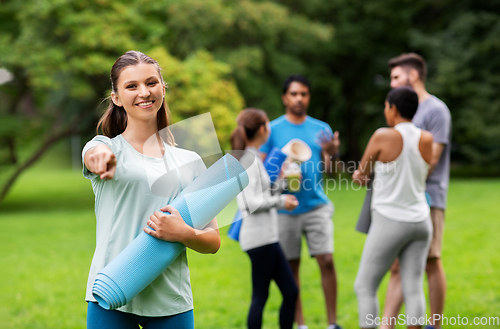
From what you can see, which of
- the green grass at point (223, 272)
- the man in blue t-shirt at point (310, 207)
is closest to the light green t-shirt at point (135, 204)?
the green grass at point (223, 272)

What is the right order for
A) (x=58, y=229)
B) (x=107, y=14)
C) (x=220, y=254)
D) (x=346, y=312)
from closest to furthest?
(x=346, y=312) < (x=220, y=254) < (x=58, y=229) < (x=107, y=14)

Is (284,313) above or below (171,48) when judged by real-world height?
below

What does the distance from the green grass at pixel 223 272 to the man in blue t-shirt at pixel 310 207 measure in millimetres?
549

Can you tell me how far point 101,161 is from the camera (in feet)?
4.91

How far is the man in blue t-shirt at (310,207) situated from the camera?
13.1 ft

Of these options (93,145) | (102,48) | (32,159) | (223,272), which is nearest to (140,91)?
(93,145)

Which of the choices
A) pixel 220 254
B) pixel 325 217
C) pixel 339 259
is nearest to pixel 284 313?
pixel 325 217

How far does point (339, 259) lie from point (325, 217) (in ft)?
10.4

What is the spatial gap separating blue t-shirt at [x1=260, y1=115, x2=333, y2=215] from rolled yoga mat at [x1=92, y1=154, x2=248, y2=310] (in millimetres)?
2410

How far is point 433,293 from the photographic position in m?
3.76

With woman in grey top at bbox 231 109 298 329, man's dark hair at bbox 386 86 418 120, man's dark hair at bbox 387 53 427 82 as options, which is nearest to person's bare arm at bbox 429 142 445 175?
man's dark hair at bbox 387 53 427 82

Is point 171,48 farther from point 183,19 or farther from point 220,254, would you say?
point 220,254

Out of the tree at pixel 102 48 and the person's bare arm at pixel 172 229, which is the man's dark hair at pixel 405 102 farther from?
the tree at pixel 102 48

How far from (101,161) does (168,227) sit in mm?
313
